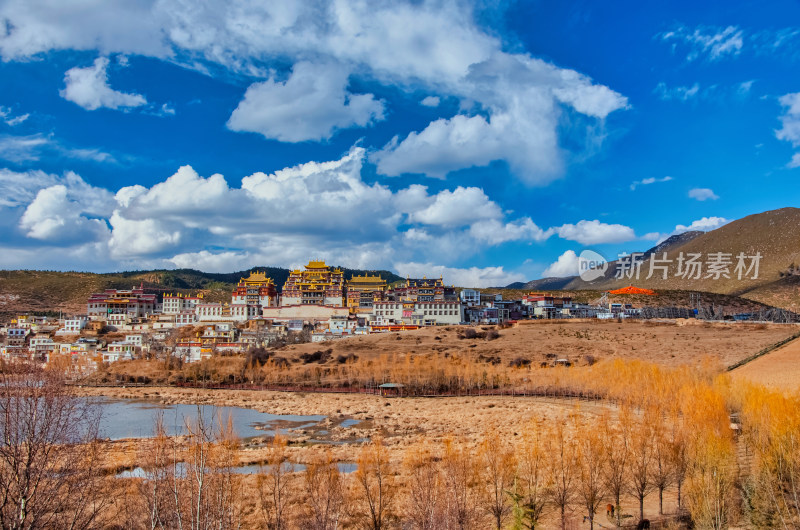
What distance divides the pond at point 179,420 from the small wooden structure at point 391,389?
37.7 ft

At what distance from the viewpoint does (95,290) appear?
151 metres

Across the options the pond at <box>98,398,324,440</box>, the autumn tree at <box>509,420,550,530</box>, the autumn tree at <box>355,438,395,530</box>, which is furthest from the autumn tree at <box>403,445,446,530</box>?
the pond at <box>98,398,324,440</box>

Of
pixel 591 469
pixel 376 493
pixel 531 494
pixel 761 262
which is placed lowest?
pixel 376 493

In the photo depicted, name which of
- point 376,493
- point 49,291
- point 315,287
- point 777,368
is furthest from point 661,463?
point 49,291

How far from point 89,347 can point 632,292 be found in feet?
358

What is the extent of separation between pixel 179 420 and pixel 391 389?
23.1 meters

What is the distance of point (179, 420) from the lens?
165ft

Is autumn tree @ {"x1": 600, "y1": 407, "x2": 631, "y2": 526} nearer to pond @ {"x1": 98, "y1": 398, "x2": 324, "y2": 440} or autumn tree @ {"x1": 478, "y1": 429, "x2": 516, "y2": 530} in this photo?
autumn tree @ {"x1": 478, "y1": 429, "x2": 516, "y2": 530}

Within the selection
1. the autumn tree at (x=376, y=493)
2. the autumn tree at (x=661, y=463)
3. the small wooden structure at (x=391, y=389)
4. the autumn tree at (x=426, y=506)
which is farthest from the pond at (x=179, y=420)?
the autumn tree at (x=661, y=463)

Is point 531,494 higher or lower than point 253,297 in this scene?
lower

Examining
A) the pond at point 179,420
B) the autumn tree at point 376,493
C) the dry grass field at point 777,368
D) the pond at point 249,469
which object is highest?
the dry grass field at point 777,368

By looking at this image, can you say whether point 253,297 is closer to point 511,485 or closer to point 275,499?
point 275,499

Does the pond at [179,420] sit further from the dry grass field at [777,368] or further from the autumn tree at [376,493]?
the dry grass field at [777,368]

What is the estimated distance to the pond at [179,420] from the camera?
43.3 meters
